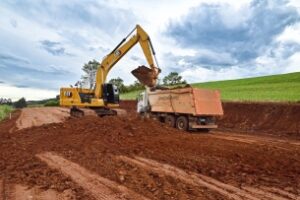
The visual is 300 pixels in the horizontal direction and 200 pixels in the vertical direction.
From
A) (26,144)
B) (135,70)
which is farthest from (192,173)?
(135,70)

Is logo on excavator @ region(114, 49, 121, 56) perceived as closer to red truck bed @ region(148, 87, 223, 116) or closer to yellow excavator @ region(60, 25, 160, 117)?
yellow excavator @ region(60, 25, 160, 117)

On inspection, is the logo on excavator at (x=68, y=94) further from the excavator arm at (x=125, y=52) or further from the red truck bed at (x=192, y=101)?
the red truck bed at (x=192, y=101)

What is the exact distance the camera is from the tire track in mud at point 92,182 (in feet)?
24.8

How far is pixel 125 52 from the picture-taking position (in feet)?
84.4

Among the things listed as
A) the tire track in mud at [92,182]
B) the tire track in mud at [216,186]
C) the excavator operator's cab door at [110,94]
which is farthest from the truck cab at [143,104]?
the tire track in mud at [216,186]

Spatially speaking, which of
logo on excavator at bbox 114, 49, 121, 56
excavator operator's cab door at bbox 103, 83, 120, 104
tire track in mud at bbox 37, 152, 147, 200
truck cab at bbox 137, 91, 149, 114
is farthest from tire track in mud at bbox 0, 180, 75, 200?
logo on excavator at bbox 114, 49, 121, 56

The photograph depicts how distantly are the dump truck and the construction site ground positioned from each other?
2403 mm

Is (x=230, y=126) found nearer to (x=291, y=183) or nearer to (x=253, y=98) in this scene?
(x=253, y=98)

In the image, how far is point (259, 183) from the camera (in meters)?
8.87

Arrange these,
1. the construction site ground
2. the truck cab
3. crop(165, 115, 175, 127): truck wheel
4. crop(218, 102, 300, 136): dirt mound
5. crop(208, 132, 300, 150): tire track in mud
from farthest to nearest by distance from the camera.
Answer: crop(218, 102, 300, 136): dirt mound
the truck cab
crop(165, 115, 175, 127): truck wheel
crop(208, 132, 300, 150): tire track in mud
the construction site ground

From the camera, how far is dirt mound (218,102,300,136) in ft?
82.5

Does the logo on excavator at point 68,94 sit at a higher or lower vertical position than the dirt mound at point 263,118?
higher

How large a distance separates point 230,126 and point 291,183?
20.0m

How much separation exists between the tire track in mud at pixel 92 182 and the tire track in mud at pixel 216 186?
1562mm
